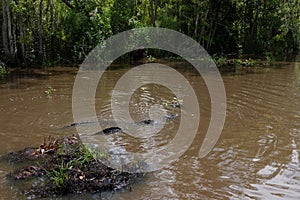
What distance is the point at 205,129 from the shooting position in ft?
22.9

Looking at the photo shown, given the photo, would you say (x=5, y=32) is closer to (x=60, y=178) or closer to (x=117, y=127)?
(x=117, y=127)

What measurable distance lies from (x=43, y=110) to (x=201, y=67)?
8.92 meters

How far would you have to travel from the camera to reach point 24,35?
1547 cm

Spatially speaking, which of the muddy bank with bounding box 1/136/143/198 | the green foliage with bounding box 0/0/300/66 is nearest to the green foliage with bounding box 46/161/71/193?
the muddy bank with bounding box 1/136/143/198

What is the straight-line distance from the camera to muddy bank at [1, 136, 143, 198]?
14.3 ft

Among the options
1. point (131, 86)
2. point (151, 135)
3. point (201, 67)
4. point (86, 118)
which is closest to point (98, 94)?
point (131, 86)

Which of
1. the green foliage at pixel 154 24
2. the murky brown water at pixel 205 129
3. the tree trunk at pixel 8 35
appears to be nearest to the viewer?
the murky brown water at pixel 205 129

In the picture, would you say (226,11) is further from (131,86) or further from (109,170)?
(109,170)

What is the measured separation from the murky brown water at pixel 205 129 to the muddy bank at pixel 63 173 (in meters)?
0.17

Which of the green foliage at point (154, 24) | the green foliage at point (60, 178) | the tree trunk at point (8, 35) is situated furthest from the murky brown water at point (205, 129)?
the green foliage at point (154, 24)

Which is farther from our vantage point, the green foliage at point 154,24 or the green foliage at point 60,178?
the green foliage at point 154,24

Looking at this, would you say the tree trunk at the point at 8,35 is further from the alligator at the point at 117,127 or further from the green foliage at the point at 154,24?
the alligator at the point at 117,127

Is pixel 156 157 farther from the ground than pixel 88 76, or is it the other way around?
pixel 88 76

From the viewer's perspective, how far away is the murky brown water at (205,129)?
459 cm
